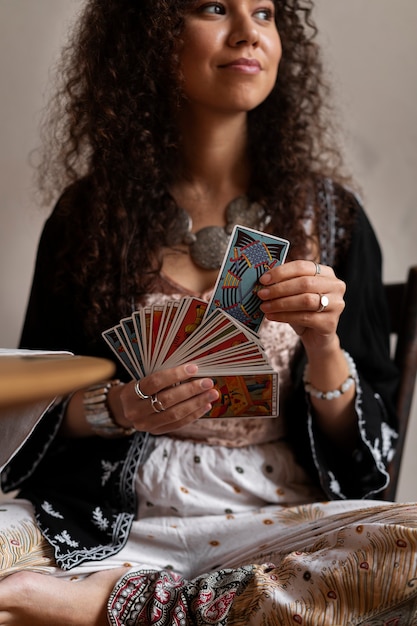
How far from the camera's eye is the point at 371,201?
200 centimetres

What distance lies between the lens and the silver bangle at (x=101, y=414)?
1.34 meters

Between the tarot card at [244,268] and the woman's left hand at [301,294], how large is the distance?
21mm

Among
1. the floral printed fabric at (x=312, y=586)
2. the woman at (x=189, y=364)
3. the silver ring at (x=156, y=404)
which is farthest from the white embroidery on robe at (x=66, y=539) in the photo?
the silver ring at (x=156, y=404)

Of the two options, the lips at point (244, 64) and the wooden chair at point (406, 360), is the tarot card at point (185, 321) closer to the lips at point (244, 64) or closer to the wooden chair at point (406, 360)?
the lips at point (244, 64)

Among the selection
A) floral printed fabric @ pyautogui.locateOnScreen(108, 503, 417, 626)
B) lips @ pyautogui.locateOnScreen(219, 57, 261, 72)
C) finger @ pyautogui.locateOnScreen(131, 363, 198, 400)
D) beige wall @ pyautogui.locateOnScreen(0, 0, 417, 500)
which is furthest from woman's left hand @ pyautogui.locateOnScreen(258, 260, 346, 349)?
beige wall @ pyautogui.locateOnScreen(0, 0, 417, 500)

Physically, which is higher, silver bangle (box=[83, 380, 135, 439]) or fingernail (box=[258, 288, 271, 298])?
fingernail (box=[258, 288, 271, 298])

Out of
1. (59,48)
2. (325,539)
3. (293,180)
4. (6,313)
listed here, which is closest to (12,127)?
(59,48)

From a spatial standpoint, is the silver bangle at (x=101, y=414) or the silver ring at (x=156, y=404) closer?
the silver ring at (x=156, y=404)

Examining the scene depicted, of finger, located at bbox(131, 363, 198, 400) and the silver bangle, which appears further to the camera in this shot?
the silver bangle

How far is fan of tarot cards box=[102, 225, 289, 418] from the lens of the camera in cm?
111

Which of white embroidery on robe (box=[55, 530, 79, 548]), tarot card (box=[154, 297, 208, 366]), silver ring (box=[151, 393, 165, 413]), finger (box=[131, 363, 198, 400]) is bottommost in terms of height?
white embroidery on robe (box=[55, 530, 79, 548])

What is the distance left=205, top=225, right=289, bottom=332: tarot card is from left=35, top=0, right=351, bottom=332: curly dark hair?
32 cm

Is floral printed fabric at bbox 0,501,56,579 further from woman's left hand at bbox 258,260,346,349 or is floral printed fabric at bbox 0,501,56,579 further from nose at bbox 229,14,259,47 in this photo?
nose at bbox 229,14,259,47

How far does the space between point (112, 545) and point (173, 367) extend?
13.2 inches
